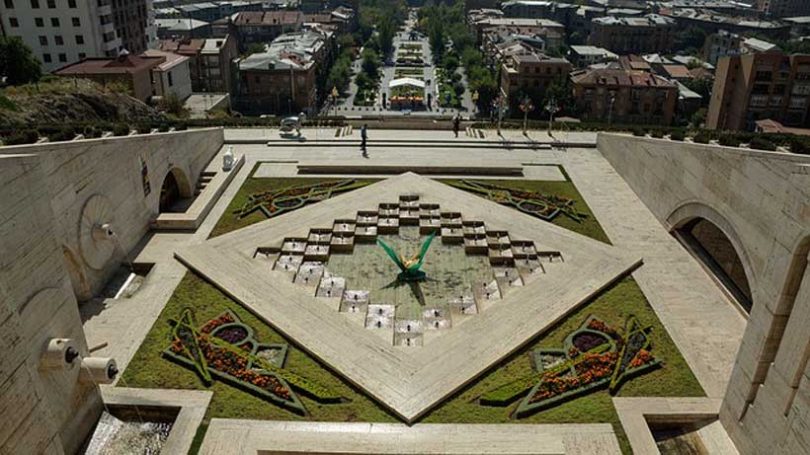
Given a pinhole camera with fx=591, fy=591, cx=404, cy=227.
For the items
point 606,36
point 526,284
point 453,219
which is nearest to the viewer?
point 526,284

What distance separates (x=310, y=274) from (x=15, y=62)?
33119 mm

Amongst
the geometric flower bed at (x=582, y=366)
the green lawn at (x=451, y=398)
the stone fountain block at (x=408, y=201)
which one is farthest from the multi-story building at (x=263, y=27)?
the geometric flower bed at (x=582, y=366)

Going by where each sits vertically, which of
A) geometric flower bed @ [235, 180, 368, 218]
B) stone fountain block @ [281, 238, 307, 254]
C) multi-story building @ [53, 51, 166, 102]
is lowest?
geometric flower bed @ [235, 180, 368, 218]

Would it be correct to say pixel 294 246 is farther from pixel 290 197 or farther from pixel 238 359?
pixel 238 359

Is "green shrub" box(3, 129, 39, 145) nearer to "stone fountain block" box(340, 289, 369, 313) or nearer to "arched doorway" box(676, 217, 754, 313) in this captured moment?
"stone fountain block" box(340, 289, 369, 313)

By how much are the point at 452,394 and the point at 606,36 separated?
120987 mm

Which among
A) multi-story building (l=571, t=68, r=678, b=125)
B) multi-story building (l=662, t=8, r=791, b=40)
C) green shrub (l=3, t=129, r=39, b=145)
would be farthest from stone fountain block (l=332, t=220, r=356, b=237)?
multi-story building (l=662, t=8, r=791, b=40)

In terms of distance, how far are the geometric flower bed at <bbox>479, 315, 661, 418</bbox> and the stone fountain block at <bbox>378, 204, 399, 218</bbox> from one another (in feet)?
35.3

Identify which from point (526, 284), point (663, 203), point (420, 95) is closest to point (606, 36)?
point (420, 95)

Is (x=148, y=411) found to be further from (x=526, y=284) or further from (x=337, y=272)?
(x=526, y=284)

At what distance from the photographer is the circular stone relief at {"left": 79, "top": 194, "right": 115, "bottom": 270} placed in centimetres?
1998

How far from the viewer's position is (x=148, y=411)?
15234mm

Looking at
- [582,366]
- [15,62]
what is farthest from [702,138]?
[15,62]

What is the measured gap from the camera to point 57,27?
6100 centimetres
